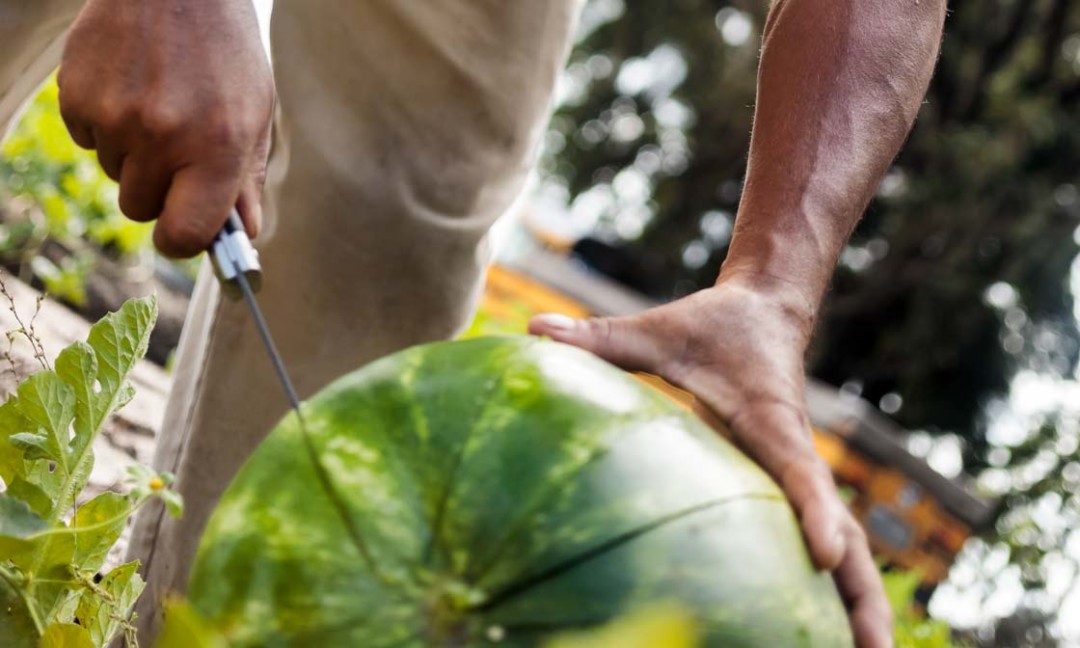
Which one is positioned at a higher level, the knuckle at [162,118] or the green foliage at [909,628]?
the knuckle at [162,118]

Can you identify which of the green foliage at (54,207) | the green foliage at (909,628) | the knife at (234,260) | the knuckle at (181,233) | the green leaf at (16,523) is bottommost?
the green foliage at (909,628)

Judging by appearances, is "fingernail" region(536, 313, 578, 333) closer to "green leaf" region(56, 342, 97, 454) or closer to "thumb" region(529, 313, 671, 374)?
"thumb" region(529, 313, 671, 374)

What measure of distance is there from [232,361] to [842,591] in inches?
63.2

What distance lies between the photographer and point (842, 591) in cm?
123

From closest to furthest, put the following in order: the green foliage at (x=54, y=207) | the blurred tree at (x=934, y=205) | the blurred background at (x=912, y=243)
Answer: the green foliage at (x=54, y=207), the blurred background at (x=912, y=243), the blurred tree at (x=934, y=205)

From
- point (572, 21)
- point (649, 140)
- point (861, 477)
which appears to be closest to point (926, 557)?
point (861, 477)

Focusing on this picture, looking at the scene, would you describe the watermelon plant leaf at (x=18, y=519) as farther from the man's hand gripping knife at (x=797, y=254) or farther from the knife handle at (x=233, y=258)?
the man's hand gripping knife at (x=797, y=254)

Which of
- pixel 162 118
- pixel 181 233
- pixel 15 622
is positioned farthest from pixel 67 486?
pixel 162 118

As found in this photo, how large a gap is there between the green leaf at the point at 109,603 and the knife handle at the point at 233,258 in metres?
0.38

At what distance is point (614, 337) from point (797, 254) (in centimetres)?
34

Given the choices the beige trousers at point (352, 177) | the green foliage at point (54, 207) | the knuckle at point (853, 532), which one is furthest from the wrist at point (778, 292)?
the green foliage at point (54, 207)

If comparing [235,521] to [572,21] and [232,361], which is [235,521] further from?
[572,21]

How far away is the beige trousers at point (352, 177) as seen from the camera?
246cm

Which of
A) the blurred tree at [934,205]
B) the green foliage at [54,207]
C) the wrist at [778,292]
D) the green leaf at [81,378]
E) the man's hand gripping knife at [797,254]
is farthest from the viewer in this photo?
the blurred tree at [934,205]
